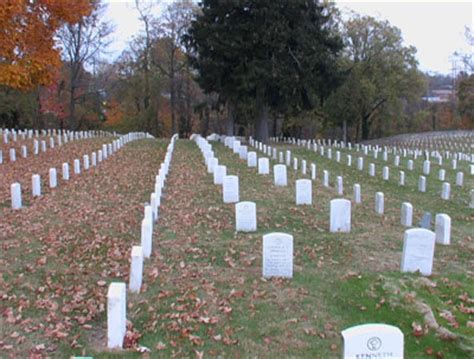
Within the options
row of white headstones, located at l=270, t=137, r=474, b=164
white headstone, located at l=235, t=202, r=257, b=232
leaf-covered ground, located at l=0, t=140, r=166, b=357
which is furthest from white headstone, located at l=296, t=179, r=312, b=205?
row of white headstones, located at l=270, t=137, r=474, b=164

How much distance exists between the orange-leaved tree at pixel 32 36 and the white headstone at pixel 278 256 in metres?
14.2

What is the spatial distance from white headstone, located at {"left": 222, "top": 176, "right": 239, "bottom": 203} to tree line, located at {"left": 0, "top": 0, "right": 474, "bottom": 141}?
952 centimetres

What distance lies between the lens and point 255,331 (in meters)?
5.84

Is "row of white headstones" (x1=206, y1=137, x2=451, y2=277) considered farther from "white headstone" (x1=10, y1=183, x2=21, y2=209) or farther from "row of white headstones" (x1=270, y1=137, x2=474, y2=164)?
"row of white headstones" (x1=270, y1=137, x2=474, y2=164)

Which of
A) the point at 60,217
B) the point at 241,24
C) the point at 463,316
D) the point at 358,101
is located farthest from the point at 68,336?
the point at 358,101

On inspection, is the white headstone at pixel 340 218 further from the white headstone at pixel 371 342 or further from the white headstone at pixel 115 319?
the white headstone at pixel 371 342

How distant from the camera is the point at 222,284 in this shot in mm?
7258

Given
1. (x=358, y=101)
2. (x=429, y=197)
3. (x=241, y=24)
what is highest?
(x=241, y=24)

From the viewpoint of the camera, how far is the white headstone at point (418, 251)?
7.72m

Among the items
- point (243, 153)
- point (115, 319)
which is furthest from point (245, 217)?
point (243, 153)

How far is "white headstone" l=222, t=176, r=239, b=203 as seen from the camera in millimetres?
12773

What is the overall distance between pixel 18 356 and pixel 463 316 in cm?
499

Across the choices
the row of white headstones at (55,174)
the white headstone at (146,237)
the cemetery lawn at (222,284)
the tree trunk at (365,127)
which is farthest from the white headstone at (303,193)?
the tree trunk at (365,127)

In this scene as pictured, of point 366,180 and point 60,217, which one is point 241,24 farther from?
point 60,217
